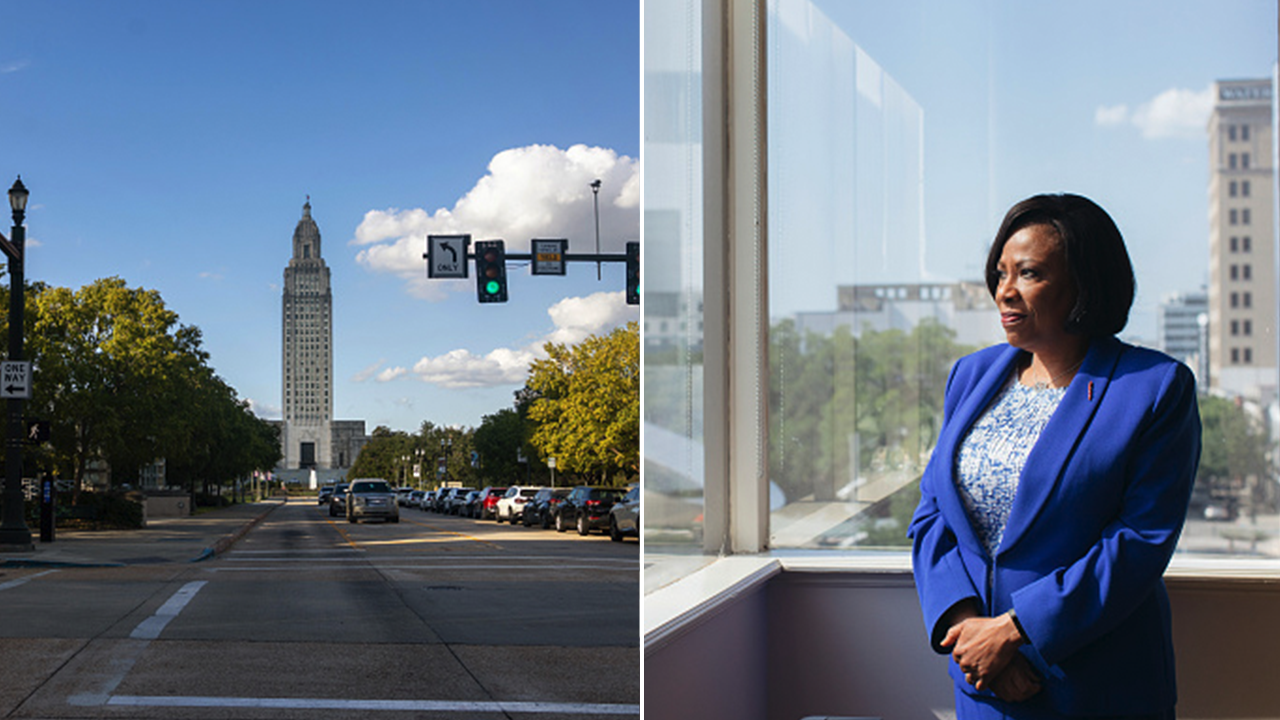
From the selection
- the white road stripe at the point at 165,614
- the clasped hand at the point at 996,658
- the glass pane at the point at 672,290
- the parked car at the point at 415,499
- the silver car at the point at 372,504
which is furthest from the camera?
the parked car at the point at 415,499

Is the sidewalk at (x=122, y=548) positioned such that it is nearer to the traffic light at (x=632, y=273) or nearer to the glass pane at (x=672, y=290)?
the traffic light at (x=632, y=273)

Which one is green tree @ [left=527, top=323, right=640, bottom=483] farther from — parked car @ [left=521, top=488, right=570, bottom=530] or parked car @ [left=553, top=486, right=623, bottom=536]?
parked car @ [left=553, top=486, right=623, bottom=536]

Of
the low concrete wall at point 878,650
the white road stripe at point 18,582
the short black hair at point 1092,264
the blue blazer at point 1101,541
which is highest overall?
the short black hair at point 1092,264

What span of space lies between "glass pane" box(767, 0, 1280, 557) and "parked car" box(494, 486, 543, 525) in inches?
1228

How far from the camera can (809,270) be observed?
5289 millimetres

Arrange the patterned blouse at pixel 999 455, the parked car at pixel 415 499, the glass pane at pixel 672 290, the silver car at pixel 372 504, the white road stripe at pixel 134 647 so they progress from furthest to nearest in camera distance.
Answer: the parked car at pixel 415 499 → the silver car at pixel 372 504 → the white road stripe at pixel 134 647 → the glass pane at pixel 672 290 → the patterned blouse at pixel 999 455

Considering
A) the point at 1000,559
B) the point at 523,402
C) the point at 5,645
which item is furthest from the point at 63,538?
the point at 523,402

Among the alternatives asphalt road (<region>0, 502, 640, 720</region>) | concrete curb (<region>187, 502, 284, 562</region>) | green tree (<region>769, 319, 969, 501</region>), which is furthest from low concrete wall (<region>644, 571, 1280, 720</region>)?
concrete curb (<region>187, 502, 284, 562</region>)

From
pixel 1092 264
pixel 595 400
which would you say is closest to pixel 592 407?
pixel 595 400

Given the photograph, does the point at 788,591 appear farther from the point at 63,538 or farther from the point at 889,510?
the point at 63,538

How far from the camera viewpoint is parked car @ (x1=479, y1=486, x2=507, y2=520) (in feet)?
136

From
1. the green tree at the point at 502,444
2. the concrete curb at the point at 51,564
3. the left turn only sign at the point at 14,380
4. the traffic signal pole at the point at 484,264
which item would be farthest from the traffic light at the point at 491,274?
the green tree at the point at 502,444

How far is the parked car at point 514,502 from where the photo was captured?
37.3 meters

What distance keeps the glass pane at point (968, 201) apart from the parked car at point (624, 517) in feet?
58.4
